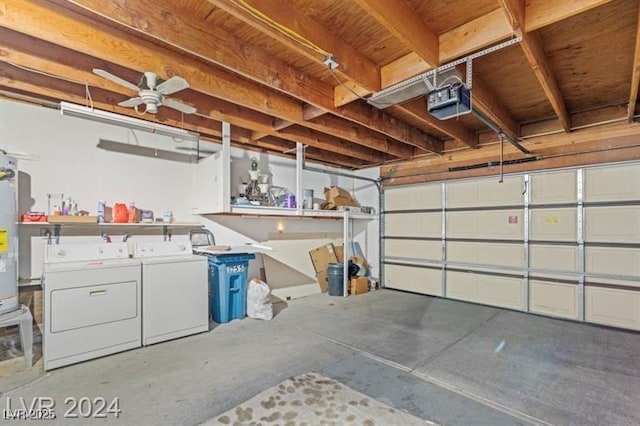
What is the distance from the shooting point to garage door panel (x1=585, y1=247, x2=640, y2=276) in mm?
3979

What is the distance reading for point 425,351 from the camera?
3230 mm

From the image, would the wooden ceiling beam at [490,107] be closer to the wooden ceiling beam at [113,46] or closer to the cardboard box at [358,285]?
the wooden ceiling beam at [113,46]

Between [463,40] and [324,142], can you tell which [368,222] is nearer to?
[324,142]

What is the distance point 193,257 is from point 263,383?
186cm

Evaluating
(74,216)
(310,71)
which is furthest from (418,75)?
(74,216)

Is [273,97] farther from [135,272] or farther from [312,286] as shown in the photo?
[312,286]

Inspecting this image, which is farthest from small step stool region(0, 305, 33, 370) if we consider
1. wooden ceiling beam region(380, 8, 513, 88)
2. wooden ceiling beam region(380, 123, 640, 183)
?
wooden ceiling beam region(380, 123, 640, 183)

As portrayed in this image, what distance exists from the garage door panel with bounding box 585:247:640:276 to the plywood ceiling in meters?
1.67

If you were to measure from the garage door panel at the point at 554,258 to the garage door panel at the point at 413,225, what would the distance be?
146cm

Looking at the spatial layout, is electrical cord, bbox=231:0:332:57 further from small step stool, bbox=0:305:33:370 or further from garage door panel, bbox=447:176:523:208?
garage door panel, bbox=447:176:523:208

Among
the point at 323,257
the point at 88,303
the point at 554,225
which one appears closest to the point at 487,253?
the point at 554,225

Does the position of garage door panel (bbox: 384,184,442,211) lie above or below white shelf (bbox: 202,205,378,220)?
above

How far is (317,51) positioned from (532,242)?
14.3 feet

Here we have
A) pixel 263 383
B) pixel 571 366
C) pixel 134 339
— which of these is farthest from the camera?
pixel 134 339
